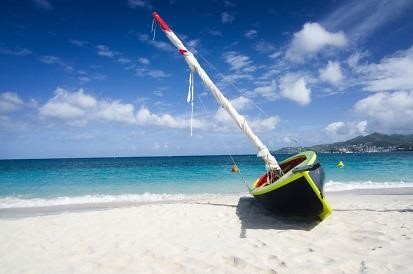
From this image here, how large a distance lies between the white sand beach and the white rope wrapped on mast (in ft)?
5.64

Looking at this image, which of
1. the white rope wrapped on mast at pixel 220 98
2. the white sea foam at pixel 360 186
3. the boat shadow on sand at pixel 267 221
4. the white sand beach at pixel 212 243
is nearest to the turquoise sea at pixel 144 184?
the white sea foam at pixel 360 186

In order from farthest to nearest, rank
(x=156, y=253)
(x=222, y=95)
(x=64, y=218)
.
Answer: (x=222, y=95) → (x=64, y=218) → (x=156, y=253)

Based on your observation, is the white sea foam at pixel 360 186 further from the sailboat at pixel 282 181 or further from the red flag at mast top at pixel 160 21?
the red flag at mast top at pixel 160 21

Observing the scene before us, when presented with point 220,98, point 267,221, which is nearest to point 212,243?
point 267,221

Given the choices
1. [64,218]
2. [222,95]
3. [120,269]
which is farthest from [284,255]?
[64,218]

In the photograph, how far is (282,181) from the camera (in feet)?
26.3

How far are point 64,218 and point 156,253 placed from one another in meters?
5.04

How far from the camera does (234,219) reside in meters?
9.16

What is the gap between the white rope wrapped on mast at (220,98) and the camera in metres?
10.2

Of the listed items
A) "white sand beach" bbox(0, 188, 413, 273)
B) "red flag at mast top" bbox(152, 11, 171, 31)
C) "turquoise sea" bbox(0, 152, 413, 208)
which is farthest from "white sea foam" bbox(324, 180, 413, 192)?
"red flag at mast top" bbox(152, 11, 171, 31)

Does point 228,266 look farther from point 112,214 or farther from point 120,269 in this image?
point 112,214

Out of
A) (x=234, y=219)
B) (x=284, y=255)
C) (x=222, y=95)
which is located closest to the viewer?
(x=284, y=255)

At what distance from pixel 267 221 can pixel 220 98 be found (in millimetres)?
4213

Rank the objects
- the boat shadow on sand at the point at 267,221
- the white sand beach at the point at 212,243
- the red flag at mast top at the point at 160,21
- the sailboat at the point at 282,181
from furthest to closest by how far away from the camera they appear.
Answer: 1. the red flag at mast top at the point at 160,21
2. the boat shadow on sand at the point at 267,221
3. the sailboat at the point at 282,181
4. the white sand beach at the point at 212,243
